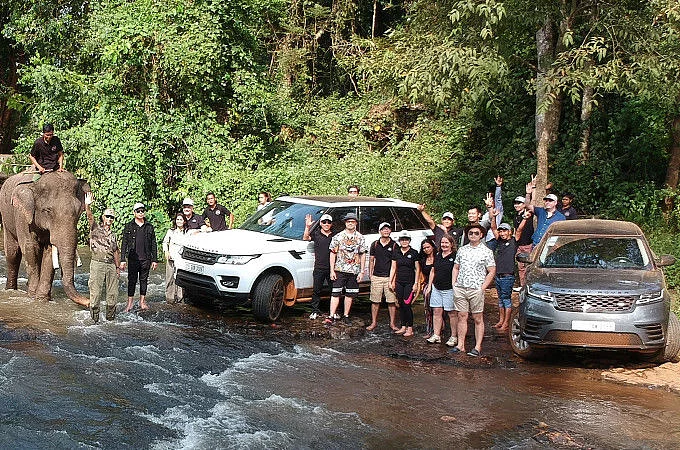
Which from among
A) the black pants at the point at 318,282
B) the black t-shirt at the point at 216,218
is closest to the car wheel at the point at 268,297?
the black pants at the point at 318,282

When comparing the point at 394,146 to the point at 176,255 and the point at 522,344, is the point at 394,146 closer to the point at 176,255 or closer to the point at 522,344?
the point at 176,255

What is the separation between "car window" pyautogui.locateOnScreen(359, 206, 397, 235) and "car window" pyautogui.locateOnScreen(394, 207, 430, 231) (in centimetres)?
17

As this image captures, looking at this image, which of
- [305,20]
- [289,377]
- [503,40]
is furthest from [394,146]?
[289,377]

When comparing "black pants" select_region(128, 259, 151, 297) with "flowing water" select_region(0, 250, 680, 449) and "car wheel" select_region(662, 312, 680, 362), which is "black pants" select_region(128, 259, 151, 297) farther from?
"car wheel" select_region(662, 312, 680, 362)

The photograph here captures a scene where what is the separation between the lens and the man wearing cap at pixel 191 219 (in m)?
14.3

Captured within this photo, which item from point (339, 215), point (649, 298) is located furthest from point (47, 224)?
point (649, 298)

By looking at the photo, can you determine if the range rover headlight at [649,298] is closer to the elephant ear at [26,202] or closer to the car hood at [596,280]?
the car hood at [596,280]

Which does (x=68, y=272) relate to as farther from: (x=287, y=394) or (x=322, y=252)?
(x=287, y=394)

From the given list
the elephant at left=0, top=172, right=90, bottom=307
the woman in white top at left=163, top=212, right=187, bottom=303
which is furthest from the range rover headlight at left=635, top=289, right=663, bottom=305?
the elephant at left=0, top=172, right=90, bottom=307

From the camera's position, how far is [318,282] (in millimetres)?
13305

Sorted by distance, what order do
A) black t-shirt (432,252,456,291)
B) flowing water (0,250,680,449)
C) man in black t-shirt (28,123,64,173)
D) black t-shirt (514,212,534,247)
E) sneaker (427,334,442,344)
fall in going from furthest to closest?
black t-shirt (514,212,534,247), man in black t-shirt (28,123,64,173), sneaker (427,334,442,344), black t-shirt (432,252,456,291), flowing water (0,250,680,449)

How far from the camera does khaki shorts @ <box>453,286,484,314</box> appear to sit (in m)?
11.0

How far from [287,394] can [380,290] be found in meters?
3.70

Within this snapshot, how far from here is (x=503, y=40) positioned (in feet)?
52.1
